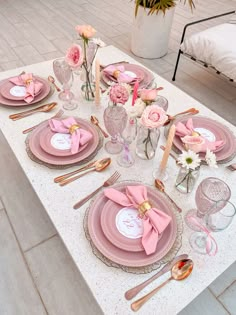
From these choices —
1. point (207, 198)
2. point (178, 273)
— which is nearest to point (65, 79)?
point (207, 198)

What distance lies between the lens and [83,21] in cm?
342

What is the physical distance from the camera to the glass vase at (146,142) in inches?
41.4

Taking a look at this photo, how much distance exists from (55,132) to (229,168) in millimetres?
707

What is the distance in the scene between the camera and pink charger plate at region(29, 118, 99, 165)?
3.43ft

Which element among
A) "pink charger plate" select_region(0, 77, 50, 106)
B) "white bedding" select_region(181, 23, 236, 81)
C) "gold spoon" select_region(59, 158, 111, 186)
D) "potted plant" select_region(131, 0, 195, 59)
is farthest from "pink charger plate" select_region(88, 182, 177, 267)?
"potted plant" select_region(131, 0, 195, 59)

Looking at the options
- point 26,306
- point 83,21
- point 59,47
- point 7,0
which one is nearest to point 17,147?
point 26,306

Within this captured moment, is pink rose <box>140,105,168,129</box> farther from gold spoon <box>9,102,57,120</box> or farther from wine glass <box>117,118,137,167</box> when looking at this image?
gold spoon <box>9,102,57,120</box>

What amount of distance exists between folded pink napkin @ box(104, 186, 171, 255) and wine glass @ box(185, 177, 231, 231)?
4.2 inches

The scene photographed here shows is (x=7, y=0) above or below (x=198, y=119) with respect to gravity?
below

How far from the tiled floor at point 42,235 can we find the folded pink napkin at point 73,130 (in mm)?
538

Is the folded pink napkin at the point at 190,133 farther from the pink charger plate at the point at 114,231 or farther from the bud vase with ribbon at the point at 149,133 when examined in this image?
the pink charger plate at the point at 114,231

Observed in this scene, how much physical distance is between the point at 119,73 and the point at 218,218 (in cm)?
89

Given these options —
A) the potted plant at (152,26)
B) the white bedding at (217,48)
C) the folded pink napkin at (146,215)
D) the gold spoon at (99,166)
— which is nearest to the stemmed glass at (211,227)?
the folded pink napkin at (146,215)

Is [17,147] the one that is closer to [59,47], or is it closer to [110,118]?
[110,118]
